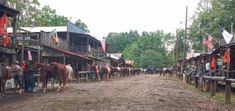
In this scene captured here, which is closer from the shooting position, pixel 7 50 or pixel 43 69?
pixel 43 69

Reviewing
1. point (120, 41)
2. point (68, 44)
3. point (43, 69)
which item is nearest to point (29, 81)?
point (43, 69)

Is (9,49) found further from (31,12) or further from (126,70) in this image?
(126,70)

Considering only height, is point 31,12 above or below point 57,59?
above

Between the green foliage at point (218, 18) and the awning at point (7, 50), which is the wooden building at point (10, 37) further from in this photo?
the green foliage at point (218, 18)

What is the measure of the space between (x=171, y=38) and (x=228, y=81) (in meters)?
134

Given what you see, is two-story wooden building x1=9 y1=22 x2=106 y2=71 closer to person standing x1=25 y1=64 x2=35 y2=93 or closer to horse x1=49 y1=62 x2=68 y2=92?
horse x1=49 y1=62 x2=68 y2=92

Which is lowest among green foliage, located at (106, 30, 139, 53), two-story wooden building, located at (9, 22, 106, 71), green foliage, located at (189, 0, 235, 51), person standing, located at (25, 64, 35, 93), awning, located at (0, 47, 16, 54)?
person standing, located at (25, 64, 35, 93)

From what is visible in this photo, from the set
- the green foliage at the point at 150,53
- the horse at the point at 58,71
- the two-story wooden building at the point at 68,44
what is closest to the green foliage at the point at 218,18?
the two-story wooden building at the point at 68,44

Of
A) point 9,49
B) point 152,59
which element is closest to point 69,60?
point 9,49

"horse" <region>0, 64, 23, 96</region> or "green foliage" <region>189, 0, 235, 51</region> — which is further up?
"green foliage" <region>189, 0, 235, 51</region>

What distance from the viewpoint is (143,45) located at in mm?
130250

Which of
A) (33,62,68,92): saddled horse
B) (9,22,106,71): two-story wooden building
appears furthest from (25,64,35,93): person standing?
(9,22,106,71): two-story wooden building

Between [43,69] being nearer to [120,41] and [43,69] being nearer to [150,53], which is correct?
[150,53]

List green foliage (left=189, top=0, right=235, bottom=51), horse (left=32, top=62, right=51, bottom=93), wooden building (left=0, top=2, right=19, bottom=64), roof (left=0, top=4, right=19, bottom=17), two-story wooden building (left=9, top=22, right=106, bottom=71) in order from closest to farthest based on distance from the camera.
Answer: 1. horse (left=32, top=62, right=51, bottom=93)
2. roof (left=0, top=4, right=19, bottom=17)
3. wooden building (left=0, top=2, right=19, bottom=64)
4. two-story wooden building (left=9, top=22, right=106, bottom=71)
5. green foliage (left=189, top=0, right=235, bottom=51)
